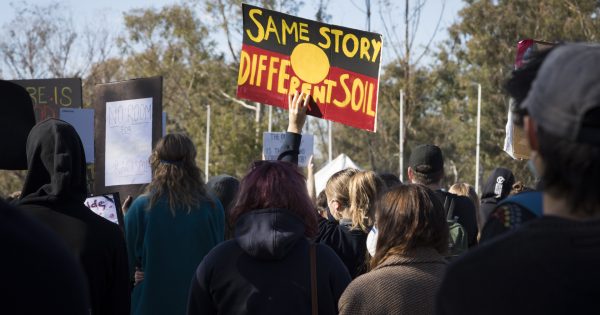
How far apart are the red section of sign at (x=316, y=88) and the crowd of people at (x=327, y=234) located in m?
0.12

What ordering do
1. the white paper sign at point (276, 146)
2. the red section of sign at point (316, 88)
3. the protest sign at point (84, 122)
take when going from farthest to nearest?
1. the white paper sign at point (276, 146)
2. the protest sign at point (84, 122)
3. the red section of sign at point (316, 88)

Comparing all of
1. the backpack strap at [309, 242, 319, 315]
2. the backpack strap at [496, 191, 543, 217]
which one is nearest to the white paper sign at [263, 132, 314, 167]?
the backpack strap at [309, 242, 319, 315]

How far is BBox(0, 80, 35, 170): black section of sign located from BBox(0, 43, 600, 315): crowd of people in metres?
0.18

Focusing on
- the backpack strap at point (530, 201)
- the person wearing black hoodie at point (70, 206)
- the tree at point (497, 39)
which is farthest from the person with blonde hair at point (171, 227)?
the tree at point (497, 39)

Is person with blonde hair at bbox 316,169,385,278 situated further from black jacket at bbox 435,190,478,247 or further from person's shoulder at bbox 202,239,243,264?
person's shoulder at bbox 202,239,243,264

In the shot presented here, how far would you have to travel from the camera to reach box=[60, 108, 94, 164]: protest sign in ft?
23.7

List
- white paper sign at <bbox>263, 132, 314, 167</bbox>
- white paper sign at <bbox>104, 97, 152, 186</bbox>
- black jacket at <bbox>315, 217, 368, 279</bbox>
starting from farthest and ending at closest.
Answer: white paper sign at <bbox>263, 132, 314, 167</bbox>
white paper sign at <bbox>104, 97, 152, 186</bbox>
black jacket at <bbox>315, 217, 368, 279</bbox>

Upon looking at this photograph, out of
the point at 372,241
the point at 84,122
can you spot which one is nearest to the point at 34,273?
the point at 372,241

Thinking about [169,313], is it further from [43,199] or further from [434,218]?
[434,218]

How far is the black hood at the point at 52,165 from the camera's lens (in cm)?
327

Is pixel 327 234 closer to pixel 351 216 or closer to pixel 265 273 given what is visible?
pixel 351 216

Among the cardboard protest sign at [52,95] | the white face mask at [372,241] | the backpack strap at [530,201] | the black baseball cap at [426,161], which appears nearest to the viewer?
the backpack strap at [530,201]

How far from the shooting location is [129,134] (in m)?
6.64

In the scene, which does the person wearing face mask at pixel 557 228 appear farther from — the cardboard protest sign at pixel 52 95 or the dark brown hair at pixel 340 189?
the cardboard protest sign at pixel 52 95
